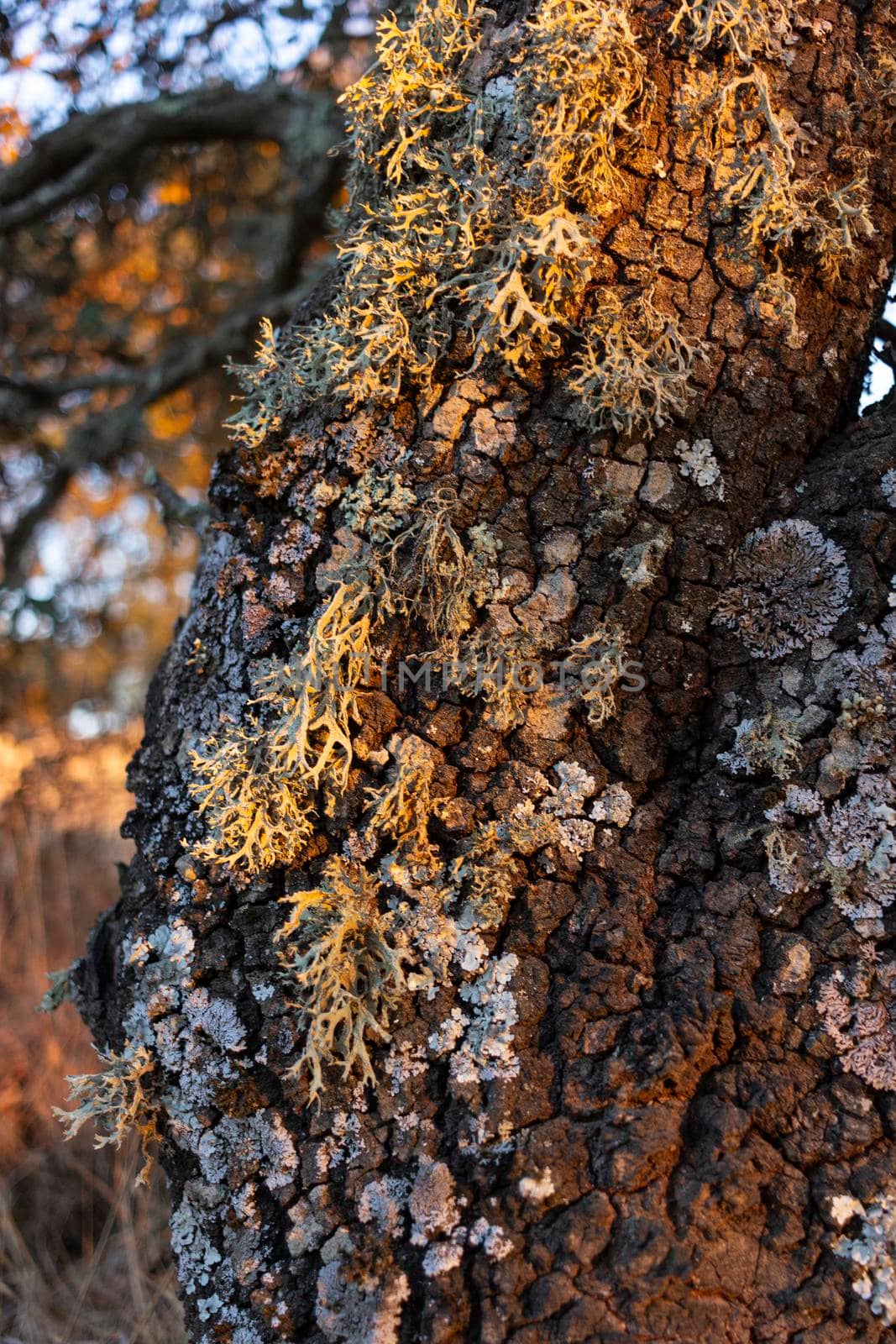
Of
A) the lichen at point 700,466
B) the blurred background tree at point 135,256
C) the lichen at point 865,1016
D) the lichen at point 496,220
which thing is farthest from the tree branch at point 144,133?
the lichen at point 865,1016

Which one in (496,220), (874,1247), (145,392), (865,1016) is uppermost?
(145,392)

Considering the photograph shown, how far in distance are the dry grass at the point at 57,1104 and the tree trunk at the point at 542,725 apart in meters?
0.91

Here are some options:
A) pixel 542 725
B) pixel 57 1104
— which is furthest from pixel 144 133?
pixel 57 1104

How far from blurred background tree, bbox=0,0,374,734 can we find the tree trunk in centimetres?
102

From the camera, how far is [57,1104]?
9.36 ft

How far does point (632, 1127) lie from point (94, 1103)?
2.46 feet

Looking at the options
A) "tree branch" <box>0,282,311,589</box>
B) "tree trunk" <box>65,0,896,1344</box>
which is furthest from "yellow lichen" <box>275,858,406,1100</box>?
"tree branch" <box>0,282,311,589</box>

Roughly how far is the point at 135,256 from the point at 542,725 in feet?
12.9

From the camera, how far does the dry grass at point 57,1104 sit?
2035 mm

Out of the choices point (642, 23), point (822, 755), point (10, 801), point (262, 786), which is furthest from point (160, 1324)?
point (10, 801)

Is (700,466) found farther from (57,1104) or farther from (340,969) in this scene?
(57,1104)

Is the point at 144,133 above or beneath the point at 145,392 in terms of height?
above

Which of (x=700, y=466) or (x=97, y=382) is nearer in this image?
(x=700, y=466)

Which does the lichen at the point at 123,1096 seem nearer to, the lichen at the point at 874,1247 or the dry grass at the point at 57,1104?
the dry grass at the point at 57,1104
